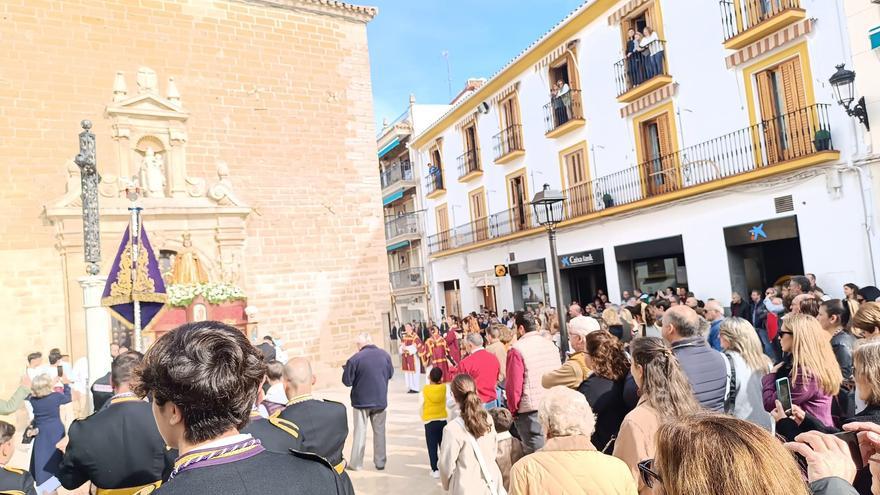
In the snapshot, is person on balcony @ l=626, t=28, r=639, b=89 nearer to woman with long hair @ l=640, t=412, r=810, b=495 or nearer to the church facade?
the church facade

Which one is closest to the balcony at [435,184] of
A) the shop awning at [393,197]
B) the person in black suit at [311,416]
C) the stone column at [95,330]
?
the shop awning at [393,197]

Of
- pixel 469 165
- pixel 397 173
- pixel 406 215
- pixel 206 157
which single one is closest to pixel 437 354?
pixel 206 157

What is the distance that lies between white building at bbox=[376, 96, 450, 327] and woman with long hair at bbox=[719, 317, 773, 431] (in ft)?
69.6

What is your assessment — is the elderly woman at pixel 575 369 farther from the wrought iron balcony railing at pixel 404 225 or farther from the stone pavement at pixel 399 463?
the wrought iron balcony railing at pixel 404 225

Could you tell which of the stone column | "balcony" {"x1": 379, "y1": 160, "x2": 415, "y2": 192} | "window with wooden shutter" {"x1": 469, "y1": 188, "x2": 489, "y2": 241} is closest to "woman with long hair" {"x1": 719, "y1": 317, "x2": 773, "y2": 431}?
the stone column

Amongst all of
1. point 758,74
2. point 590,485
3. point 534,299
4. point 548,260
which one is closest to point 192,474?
point 590,485

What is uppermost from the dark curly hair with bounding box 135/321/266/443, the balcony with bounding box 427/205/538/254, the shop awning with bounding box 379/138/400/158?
the shop awning with bounding box 379/138/400/158

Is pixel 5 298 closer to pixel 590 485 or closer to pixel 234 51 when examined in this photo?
pixel 234 51

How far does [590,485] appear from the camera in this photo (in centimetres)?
212

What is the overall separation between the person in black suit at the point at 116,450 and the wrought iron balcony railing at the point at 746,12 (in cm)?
1139

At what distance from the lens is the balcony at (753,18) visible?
10.3 metres

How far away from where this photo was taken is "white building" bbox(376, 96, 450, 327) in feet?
83.3

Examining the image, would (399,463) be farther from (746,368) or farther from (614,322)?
(746,368)

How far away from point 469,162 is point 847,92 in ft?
41.8
